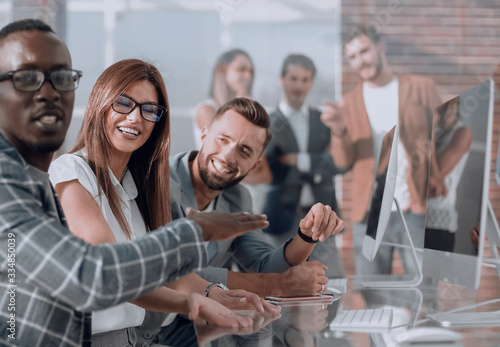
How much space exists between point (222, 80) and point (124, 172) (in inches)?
77.0

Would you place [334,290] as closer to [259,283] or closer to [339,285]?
[339,285]

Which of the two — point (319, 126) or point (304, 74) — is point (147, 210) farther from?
point (304, 74)

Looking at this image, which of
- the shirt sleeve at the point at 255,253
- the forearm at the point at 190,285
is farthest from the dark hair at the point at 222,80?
the forearm at the point at 190,285

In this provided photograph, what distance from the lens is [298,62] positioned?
126 inches

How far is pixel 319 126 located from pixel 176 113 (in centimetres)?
77

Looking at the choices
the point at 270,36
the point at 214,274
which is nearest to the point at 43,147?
the point at 214,274

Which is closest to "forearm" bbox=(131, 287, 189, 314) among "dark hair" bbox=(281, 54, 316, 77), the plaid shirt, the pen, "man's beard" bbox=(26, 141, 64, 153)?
the plaid shirt

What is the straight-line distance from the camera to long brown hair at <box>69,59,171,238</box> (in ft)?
3.80

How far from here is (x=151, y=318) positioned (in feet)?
4.63

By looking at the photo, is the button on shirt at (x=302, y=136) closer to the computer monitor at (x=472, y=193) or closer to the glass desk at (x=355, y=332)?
the glass desk at (x=355, y=332)

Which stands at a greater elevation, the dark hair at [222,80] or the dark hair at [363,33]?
the dark hair at [363,33]

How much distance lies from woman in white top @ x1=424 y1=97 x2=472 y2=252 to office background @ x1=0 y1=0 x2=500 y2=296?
5.54 feet

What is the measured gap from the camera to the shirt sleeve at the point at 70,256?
72 centimetres

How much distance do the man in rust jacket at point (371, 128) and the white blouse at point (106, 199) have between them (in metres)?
1.96
